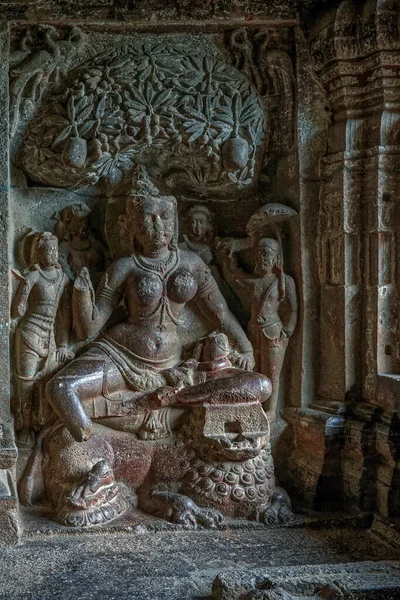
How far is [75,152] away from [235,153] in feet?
3.30

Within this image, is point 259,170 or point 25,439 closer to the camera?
point 25,439

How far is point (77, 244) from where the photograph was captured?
5051 millimetres

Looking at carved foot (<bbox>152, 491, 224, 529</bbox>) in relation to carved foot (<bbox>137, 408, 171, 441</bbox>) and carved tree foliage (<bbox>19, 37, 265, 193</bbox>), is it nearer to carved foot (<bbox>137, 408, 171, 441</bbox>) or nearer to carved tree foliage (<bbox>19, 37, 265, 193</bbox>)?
carved foot (<bbox>137, 408, 171, 441</bbox>)

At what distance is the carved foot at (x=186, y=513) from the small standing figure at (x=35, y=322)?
94cm

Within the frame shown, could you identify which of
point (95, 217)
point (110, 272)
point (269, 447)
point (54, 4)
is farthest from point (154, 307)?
point (54, 4)

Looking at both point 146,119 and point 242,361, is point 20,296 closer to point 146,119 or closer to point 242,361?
point 146,119

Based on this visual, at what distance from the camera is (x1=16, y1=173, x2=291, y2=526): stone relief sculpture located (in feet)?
15.0

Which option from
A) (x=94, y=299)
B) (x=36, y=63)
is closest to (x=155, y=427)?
(x=94, y=299)

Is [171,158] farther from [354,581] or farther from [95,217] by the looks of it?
[354,581]

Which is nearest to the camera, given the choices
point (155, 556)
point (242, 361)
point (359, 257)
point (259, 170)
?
point (155, 556)

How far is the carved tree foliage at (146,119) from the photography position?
185 inches

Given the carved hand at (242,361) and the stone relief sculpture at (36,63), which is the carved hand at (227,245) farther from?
the stone relief sculpture at (36,63)

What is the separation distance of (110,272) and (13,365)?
84cm

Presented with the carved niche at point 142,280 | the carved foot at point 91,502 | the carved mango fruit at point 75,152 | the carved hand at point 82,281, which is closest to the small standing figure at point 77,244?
the carved niche at point 142,280
